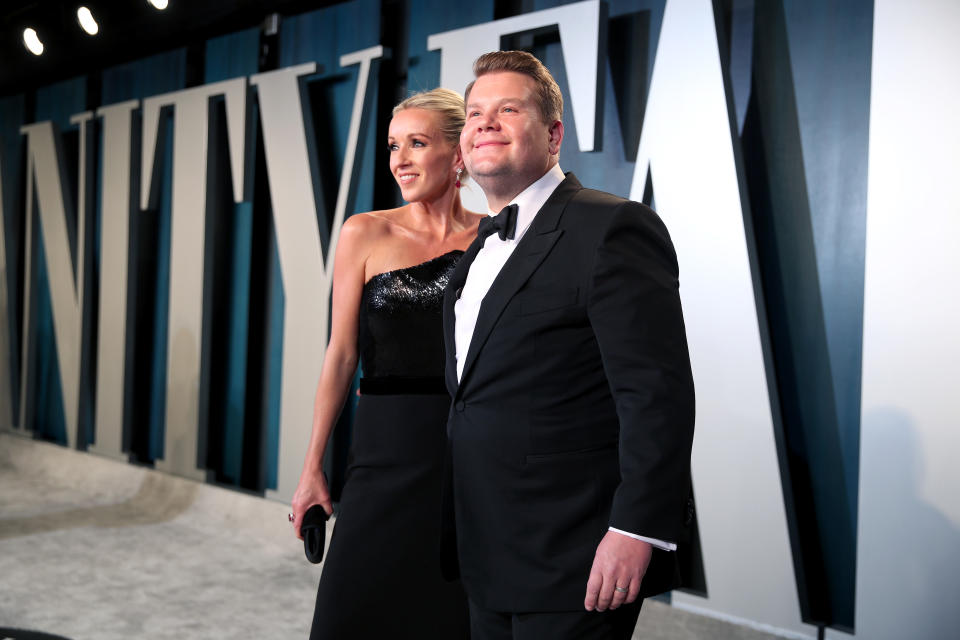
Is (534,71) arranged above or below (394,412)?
above

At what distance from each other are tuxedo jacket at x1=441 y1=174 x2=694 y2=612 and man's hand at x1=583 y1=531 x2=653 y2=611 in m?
0.02

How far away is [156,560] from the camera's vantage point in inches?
162

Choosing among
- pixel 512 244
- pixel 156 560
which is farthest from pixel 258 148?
pixel 512 244

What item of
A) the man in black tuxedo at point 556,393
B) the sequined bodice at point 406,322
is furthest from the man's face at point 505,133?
the sequined bodice at point 406,322

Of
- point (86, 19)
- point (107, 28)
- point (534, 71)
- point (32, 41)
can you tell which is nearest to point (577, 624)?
point (534, 71)

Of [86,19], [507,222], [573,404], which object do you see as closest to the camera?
[573,404]

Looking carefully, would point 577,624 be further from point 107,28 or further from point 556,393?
point 107,28

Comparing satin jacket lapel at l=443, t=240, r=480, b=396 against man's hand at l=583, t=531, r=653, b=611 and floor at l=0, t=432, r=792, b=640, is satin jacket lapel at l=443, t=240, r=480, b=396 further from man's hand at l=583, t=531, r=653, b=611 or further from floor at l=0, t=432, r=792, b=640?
floor at l=0, t=432, r=792, b=640

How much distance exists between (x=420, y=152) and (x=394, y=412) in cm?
60

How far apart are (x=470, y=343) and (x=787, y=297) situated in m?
2.08

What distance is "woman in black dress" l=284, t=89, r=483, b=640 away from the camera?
77.6 inches

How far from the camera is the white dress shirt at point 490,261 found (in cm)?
138

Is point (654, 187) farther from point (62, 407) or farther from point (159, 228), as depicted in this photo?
point (62, 407)

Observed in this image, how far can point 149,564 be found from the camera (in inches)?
159
